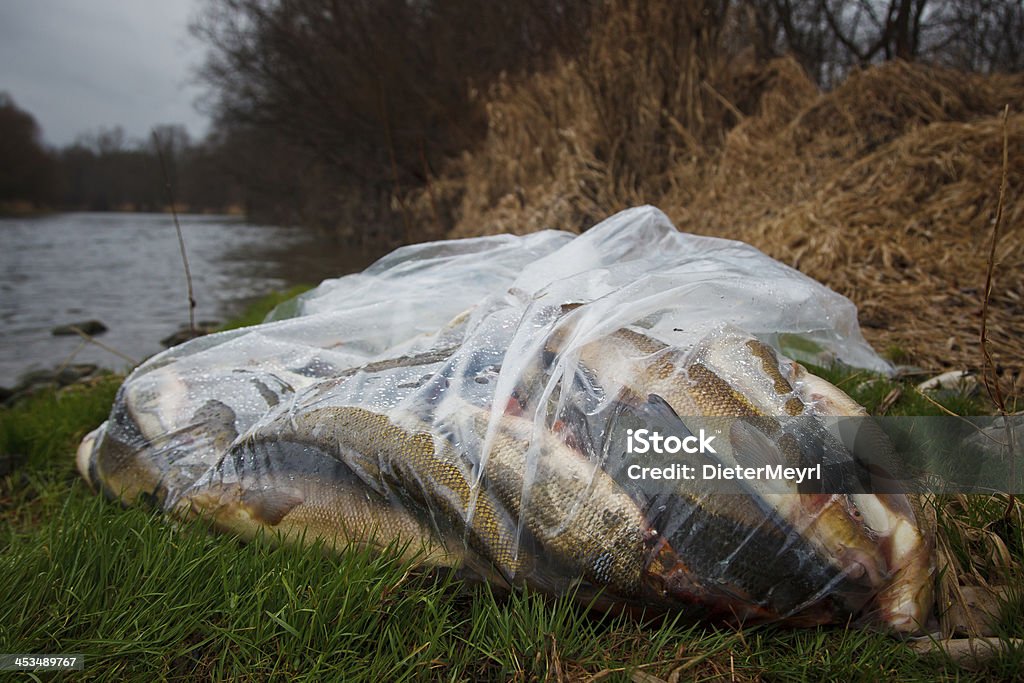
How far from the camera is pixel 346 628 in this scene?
1753mm

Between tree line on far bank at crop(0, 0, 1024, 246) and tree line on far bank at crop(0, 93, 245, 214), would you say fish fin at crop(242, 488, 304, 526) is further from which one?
tree line on far bank at crop(0, 93, 245, 214)

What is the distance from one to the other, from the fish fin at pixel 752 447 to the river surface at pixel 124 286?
412 cm

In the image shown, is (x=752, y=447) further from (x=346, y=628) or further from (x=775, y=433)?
(x=346, y=628)

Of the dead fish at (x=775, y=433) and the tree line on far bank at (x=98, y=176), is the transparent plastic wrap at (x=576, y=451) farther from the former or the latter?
the tree line on far bank at (x=98, y=176)

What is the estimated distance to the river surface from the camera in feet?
22.4

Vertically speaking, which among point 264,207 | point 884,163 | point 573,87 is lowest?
point 264,207

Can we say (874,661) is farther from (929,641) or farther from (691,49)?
(691,49)

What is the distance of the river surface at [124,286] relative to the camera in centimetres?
683

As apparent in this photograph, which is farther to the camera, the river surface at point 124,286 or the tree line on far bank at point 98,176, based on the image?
the tree line on far bank at point 98,176

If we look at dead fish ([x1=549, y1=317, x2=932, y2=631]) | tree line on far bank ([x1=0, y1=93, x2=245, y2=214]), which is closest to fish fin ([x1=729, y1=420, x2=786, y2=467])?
dead fish ([x1=549, y1=317, x2=932, y2=631])

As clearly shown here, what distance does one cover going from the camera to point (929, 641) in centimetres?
166

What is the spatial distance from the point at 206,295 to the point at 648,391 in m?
9.38

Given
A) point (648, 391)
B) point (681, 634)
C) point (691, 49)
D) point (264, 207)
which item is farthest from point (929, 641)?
point (264, 207)

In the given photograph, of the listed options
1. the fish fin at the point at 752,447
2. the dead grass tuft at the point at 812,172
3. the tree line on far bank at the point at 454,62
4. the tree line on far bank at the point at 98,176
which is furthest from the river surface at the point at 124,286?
the tree line on far bank at the point at 98,176
